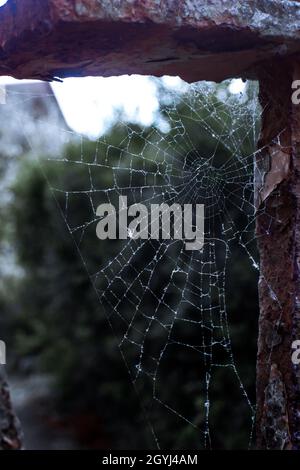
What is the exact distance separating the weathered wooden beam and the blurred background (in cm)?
105

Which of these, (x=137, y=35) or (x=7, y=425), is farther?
(x=7, y=425)

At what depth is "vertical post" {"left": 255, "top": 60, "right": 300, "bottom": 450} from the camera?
1.42m

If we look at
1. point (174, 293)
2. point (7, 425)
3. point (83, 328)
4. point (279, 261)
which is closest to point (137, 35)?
point (279, 261)

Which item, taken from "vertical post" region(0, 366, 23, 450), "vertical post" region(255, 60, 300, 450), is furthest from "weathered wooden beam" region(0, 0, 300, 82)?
"vertical post" region(0, 366, 23, 450)

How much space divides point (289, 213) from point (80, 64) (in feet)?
1.93

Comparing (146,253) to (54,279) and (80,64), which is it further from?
(80,64)

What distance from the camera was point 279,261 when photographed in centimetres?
151

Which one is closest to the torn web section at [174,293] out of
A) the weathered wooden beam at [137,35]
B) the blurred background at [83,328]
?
the blurred background at [83,328]

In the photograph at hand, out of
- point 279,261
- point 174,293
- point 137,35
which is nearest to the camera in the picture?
point 137,35

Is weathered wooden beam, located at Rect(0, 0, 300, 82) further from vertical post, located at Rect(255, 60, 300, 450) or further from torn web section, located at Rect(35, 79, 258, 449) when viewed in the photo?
torn web section, located at Rect(35, 79, 258, 449)

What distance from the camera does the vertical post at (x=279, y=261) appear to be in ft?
4.66

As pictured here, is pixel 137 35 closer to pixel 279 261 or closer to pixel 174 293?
pixel 279 261

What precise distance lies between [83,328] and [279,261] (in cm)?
474

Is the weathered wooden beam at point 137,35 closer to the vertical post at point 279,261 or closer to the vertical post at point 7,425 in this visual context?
the vertical post at point 279,261
